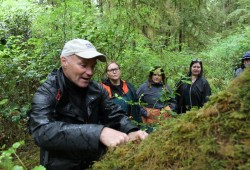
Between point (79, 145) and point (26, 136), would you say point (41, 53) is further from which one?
point (79, 145)

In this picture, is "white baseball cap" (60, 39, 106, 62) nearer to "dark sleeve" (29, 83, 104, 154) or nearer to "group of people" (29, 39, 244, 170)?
"group of people" (29, 39, 244, 170)

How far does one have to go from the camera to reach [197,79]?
6668 millimetres

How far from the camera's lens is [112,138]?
173 cm

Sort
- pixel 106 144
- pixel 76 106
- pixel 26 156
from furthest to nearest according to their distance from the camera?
1. pixel 26 156
2. pixel 76 106
3. pixel 106 144

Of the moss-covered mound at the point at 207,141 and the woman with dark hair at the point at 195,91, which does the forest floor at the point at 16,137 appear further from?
the moss-covered mound at the point at 207,141

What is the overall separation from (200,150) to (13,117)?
15.9 feet

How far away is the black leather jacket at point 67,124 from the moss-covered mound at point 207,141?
0.38m

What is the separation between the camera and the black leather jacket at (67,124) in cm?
184

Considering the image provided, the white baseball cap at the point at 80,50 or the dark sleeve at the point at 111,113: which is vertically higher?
the white baseball cap at the point at 80,50

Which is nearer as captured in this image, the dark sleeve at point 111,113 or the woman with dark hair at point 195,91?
the dark sleeve at point 111,113

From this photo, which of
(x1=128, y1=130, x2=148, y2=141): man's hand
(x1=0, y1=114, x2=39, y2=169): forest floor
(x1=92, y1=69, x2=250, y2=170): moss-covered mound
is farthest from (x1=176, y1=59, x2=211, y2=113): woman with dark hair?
(x1=92, y1=69, x2=250, y2=170): moss-covered mound

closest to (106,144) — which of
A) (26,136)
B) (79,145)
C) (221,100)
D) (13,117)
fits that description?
(79,145)

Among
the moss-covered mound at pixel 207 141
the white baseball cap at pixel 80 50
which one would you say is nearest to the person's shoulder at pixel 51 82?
the white baseball cap at pixel 80 50

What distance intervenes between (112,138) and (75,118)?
702 millimetres
